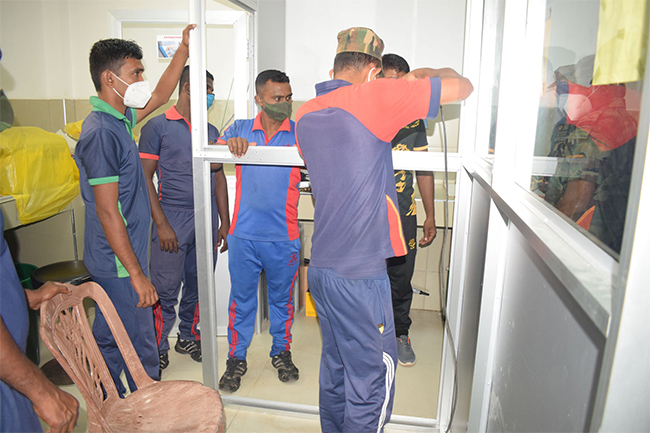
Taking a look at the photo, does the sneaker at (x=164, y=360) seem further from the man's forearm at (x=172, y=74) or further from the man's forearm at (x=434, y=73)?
the man's forearm at (x=434, y=73)

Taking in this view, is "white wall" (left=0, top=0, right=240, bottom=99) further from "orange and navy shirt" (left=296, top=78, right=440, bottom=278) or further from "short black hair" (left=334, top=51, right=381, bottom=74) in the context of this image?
"orange and navy shirt" (left=296, top=78, right=440, bottom=278)

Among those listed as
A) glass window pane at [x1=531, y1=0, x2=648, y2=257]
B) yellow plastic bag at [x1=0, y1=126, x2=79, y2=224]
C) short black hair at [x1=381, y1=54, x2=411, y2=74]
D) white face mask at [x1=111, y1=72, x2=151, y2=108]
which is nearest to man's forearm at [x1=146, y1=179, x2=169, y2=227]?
white face mask at [x1=111, y1=72, x2=151, y2=108]

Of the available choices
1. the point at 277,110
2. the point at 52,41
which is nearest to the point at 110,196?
the point at 277,110

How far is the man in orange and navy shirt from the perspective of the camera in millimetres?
2156

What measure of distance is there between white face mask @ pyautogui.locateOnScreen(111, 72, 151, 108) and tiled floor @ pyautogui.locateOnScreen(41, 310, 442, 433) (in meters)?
1.43

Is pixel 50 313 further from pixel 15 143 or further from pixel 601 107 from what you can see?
pixel 15 143

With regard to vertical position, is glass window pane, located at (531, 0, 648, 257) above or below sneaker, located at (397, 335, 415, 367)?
above

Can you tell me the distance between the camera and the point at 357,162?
50.8 inches

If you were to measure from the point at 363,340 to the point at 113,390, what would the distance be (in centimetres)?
80

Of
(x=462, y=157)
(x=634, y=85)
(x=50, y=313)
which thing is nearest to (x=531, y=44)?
(x=634, y=85)

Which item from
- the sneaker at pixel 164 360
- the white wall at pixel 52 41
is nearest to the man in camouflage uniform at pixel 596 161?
the sneaker at pixel 164 360

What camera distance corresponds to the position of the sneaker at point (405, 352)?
2.46m

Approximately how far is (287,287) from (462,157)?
1136mm

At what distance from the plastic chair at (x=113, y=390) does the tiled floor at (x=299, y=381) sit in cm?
71
